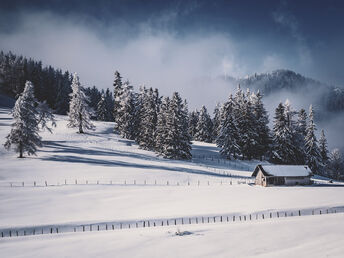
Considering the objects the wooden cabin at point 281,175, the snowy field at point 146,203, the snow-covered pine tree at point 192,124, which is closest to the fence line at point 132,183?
the snowy field at point 146,203

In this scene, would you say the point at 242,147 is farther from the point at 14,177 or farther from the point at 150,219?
the point at 14,177

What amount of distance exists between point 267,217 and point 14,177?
1334 inches

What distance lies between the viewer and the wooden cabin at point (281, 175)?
134ft

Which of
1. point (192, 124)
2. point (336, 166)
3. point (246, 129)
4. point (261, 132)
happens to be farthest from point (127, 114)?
point (336, 166)

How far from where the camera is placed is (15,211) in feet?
81.6

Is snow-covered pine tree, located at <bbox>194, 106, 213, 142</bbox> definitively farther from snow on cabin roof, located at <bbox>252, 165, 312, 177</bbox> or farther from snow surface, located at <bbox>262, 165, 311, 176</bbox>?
snow surface, located at <bbox>262, 165, 311, 176</bbox>

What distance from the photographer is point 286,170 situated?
4188 centimetres

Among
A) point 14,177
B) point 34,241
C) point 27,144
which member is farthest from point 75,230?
point 27,144

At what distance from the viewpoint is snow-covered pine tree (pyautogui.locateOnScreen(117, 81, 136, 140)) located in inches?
2421

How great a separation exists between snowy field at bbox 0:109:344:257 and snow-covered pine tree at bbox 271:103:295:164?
7968mm

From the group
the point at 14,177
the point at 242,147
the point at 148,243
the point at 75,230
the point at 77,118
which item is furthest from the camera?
Answer: the point at 77,118

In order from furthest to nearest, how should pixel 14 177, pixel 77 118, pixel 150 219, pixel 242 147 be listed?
pixel 77 118 → pixel 242 147 → pixel 14 177 → pixel 150 219

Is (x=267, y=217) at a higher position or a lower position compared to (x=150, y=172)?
lower

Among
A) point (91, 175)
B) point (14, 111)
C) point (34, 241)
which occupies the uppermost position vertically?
point (14, 111)
